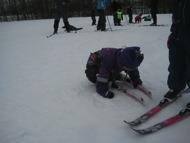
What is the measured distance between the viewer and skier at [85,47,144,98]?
3783 mm

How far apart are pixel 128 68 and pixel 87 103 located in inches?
29.9

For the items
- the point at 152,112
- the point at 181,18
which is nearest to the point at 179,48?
the point at 181,18

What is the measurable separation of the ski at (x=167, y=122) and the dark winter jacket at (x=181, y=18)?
87 centimetres

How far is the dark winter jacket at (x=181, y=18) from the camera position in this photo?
3.38m

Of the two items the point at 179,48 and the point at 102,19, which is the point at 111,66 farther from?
the point at 102,19

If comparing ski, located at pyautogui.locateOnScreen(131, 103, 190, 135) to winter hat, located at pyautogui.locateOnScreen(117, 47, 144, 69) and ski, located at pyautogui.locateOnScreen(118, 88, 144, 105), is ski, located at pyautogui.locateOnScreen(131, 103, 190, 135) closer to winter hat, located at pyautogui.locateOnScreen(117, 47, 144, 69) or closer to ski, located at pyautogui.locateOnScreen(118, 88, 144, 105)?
ski, located at pyautogui.locateOnScreen(118, 88, 144, 105)

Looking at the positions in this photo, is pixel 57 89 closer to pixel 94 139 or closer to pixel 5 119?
pixel 5 119

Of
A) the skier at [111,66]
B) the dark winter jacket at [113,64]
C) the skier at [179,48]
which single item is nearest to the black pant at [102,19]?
the skier at [111,66]

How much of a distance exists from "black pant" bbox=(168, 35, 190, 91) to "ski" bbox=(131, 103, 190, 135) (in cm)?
36

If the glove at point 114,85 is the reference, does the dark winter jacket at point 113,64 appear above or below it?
above

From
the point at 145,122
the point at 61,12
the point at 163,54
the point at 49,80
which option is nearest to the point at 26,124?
the point at 145,122

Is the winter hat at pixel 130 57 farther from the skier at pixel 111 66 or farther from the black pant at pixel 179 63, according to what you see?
the black pant at pixel 179 63

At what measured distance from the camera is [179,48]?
366 centimetres

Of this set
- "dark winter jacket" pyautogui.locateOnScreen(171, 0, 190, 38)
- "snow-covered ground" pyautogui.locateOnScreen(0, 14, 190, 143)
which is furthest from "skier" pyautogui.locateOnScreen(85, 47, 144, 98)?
"dark winter jacket" pyautogui.locateOnScreen(171, 0, 190, 38)
